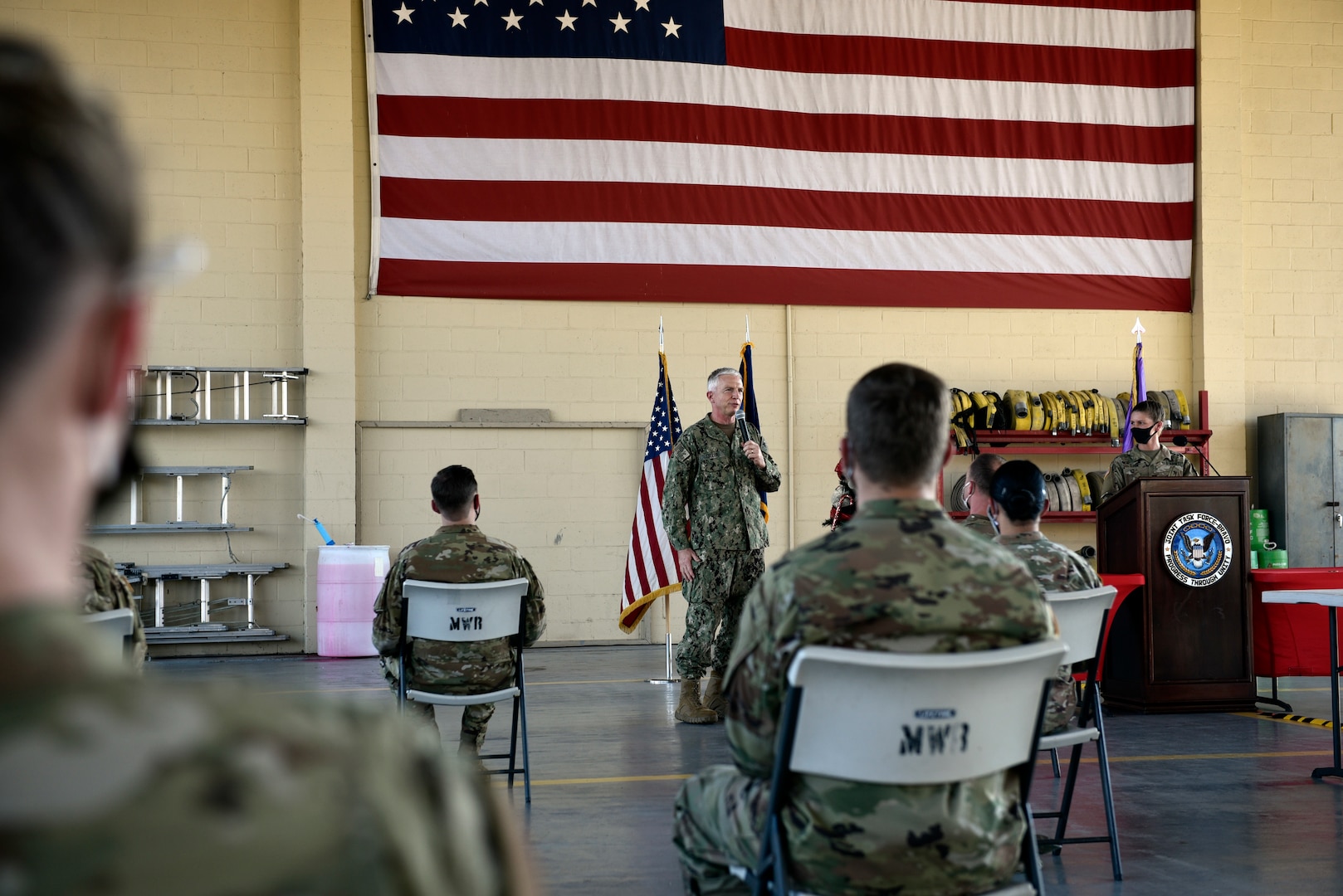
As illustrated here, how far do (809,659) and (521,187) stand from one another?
25.4 feet

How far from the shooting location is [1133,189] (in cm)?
984

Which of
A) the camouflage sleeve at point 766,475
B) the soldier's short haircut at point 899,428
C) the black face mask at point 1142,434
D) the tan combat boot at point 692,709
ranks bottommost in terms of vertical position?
the tan combat boot at point 692,709

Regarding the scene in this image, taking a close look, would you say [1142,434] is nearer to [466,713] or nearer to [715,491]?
[715,491]

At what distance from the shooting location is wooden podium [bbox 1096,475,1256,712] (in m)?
6.11

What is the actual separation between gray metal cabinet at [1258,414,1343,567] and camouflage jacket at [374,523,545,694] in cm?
768

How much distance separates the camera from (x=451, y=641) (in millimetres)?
3936

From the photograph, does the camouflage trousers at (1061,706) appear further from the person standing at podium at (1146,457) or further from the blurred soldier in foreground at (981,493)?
the person standing at podium at (1146,457)

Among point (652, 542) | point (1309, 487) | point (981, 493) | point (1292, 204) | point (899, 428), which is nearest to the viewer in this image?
point (899, 428)

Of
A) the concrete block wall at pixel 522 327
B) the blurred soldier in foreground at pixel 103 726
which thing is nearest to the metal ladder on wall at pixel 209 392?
the concrete block wall at pixel 522 327

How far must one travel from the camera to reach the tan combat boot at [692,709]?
5887 mm

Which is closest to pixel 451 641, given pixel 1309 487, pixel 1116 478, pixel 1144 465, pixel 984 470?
pixel 984 470

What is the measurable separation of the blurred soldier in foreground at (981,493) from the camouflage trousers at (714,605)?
1235mm

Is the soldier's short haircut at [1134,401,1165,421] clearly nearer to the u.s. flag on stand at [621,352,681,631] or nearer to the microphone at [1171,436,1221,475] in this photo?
the microphone at [1171,436,1221,475]

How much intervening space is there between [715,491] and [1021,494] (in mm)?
2406
